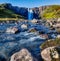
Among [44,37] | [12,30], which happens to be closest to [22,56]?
[44,37]

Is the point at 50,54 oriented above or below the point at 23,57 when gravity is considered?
below

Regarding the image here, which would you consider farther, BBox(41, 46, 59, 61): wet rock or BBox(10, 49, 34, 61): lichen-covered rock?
BBox(41, 46, 59, 61): wet rock

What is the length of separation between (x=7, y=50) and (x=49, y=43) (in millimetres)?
5823

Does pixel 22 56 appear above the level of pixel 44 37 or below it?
above

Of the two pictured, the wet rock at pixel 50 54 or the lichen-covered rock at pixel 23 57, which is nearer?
the lichen-covered rock at pixel 23 57

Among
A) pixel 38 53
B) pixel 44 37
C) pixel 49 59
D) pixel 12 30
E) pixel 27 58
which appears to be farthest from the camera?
pixel 12 30

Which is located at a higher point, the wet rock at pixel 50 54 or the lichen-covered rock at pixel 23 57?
the lichen-covered rock at pixel 23 57

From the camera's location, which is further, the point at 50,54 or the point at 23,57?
the point at 50,54

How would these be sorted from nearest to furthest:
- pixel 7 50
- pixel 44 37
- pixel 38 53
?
pixel 38 53, pixel 7 50, pixel 44 37

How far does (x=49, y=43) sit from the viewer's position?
31.1 m

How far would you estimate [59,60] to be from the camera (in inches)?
960

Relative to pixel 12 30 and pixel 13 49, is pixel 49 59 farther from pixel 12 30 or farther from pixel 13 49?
pixel 12 30

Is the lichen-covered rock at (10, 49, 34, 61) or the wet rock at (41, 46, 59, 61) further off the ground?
the lichen-covered rock at (10, 49, 34, 61)

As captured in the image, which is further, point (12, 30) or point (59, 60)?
point (12, 30)
